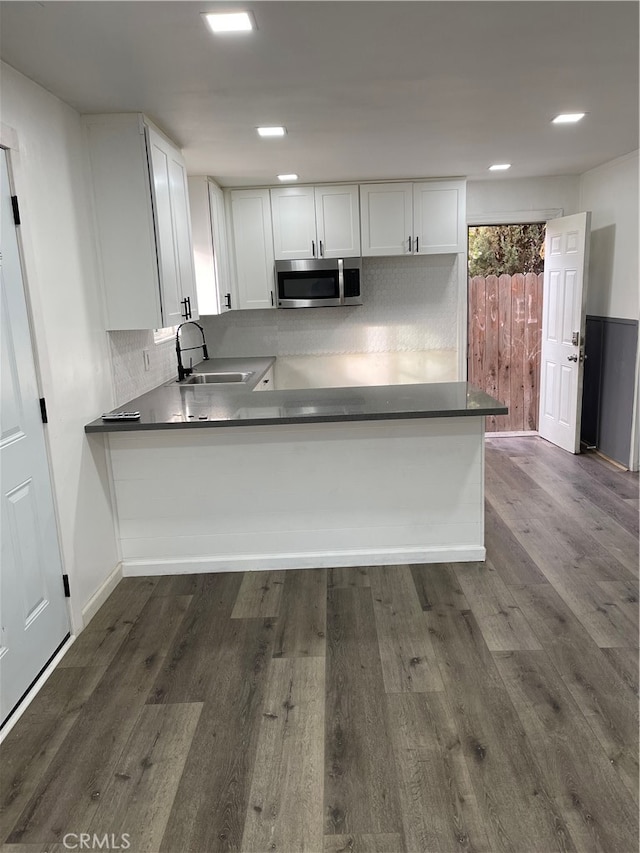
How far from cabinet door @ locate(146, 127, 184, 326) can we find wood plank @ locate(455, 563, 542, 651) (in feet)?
6.97

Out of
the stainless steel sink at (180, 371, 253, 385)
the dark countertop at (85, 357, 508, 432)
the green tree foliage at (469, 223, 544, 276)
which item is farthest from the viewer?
the green tree foliage at (469, 223, 544, 276)

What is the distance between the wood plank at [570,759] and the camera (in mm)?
1709

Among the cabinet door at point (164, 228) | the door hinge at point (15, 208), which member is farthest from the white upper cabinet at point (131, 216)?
the door hinge at point (15, 208)

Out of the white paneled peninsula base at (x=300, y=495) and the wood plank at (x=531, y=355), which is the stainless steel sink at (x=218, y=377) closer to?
the white paneled peninsula base at (x=300, y=495)

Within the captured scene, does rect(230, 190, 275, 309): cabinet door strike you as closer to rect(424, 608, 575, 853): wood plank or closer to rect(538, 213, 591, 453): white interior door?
rect(538, 213, 591, 453): white interior door

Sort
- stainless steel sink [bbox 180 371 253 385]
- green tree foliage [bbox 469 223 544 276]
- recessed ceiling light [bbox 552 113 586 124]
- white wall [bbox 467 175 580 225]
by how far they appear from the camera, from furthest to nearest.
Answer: green tree foliage [bbox 469 223 544 276] < white wall [bbox 467 175 580 225] < stainless steel sink [bbox 180 371 253 385] < recessed ceiling light [bbox 552 113 586 124]

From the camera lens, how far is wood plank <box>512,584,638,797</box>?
2.01 meters

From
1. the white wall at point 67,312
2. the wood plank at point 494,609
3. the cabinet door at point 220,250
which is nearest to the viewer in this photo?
the white wall at point 67,312

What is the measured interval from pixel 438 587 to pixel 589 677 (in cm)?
89

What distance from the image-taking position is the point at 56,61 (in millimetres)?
2363

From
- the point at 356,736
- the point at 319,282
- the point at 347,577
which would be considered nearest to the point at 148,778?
the point at 356,736

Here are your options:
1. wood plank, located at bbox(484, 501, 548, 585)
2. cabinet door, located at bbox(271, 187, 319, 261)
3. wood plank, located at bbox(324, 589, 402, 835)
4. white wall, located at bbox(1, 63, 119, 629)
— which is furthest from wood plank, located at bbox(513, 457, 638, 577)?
white wall, located at bbox(1, 63, 119, 629)

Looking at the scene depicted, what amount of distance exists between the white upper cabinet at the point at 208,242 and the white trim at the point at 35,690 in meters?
Result: 2.81

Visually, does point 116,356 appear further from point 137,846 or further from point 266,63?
point 137,846
